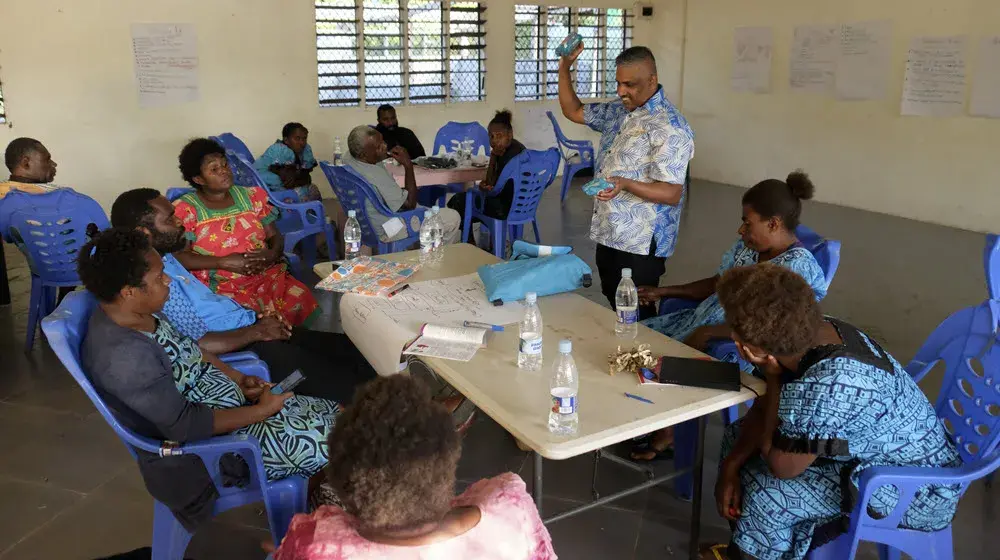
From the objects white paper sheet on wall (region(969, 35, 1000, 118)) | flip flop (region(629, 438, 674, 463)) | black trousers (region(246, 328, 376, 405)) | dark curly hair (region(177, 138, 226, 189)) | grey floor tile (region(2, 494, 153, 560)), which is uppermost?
white paper sheet on wall (region(969, 35, 1000, 118))

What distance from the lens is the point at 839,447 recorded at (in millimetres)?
1743

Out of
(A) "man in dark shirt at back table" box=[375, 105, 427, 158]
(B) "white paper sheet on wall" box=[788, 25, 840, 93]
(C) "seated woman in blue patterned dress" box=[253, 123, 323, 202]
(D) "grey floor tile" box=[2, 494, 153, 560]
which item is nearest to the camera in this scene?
(D) "grey floor tile" box=[2, 494, 153, 560]

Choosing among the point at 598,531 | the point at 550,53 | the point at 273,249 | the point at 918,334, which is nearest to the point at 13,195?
the point at 273,249

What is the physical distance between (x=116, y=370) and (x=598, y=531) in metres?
1.58

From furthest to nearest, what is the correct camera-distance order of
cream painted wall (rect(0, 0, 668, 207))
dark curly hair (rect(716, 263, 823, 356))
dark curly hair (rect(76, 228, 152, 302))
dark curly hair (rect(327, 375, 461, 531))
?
cream painted wall (rect(0, 0, 668, 207)), dark curly hair (rect(76, 228, 152, 302)), dark curly hair (rect(716, 263, 823, 356)), dark curly hair (rect(327, 375, 461, 531))

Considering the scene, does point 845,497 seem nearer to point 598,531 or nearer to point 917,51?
point 598,531

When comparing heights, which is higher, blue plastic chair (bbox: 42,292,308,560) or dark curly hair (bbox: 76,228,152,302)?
dark curly hair (bbox: 76,228,152,302)

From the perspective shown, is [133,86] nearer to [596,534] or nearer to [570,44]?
[570,44]

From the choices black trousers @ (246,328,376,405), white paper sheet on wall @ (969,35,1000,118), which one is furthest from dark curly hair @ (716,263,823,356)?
white paper sheet on wall @ (969,35,1000,118)

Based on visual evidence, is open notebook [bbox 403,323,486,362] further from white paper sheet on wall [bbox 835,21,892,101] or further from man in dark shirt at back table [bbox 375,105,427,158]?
white paper sheet on wall [bbox 835,21,892,101]

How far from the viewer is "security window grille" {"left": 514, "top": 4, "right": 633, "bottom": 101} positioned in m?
9.39

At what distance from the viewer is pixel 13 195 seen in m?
3.86

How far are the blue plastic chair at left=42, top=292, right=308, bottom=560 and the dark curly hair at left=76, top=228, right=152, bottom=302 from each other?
114mm

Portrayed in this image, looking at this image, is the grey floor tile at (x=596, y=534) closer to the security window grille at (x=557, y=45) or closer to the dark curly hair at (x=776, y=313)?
the dark curly hair at (x=776, y=313)
